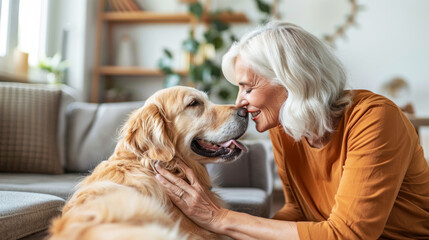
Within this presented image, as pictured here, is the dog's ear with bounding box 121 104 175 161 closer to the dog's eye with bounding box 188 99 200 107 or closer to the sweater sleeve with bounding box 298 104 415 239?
the dog's eye with bounding box 188 99 200 107

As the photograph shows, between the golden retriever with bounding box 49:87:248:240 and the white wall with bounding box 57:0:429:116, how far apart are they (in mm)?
3084

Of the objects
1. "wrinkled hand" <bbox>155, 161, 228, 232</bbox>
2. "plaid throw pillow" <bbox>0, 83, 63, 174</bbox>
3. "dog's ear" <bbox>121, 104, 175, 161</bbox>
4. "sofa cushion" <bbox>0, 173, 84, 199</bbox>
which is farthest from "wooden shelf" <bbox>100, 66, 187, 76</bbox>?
"wrinkled hand" <bbox>155, 161, 228, 232</bbox>

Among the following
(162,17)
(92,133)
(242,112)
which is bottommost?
(92,133)

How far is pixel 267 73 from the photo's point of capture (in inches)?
54.8

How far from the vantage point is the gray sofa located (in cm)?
196

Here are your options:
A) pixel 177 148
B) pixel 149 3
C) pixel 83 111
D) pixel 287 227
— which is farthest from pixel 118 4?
pixel 287 227

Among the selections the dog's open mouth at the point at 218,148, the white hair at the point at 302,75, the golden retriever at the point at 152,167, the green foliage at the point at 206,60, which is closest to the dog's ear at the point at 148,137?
the golden retriever at the point at 152,167


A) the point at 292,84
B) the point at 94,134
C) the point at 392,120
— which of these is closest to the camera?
the point at 392,120

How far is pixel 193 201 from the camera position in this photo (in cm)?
128

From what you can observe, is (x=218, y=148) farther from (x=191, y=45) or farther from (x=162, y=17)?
(x=162, y=17)

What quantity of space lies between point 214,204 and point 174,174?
172 millimetres

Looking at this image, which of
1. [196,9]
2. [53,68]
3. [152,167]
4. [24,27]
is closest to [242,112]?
[152,167]

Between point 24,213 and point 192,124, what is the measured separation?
63 centimetres

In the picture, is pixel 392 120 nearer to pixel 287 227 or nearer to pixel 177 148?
pixel 287 227
